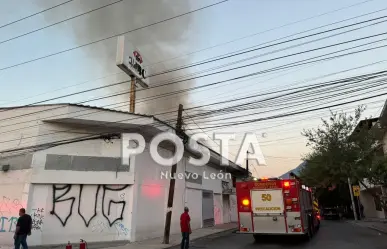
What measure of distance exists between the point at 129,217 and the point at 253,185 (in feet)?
19.7

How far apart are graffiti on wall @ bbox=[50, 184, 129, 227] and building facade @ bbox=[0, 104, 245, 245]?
0.14 ft

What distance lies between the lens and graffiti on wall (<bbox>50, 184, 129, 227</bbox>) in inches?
576

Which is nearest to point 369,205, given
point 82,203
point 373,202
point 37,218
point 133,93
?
point 373,202

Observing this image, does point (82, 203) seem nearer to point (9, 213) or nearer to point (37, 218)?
point (37, 218)

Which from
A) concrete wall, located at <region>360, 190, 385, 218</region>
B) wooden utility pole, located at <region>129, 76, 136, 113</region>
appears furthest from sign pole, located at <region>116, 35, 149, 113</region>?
concrete wall, located at <region>360, 190, 385, 218</region>

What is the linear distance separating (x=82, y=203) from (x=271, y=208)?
857cm

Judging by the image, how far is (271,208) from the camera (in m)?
13.9

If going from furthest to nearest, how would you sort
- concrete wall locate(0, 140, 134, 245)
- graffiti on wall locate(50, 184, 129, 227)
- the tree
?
the tree, graffiti on wall locate(50, 184, 129, 227), concrete wall locate(0, 140, 134, 245)

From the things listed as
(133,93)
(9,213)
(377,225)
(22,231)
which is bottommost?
(377,225)

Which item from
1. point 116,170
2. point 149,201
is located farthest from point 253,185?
point 116,170

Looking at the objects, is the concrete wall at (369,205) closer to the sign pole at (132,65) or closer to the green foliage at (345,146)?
the green foliage at (345,146)

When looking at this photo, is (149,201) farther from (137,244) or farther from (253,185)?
(253,185)

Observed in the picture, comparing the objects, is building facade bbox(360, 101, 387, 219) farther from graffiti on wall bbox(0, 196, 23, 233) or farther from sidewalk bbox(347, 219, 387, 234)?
graffiti on wall bbox(0, 196, 23, 233)

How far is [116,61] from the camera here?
19078mm
